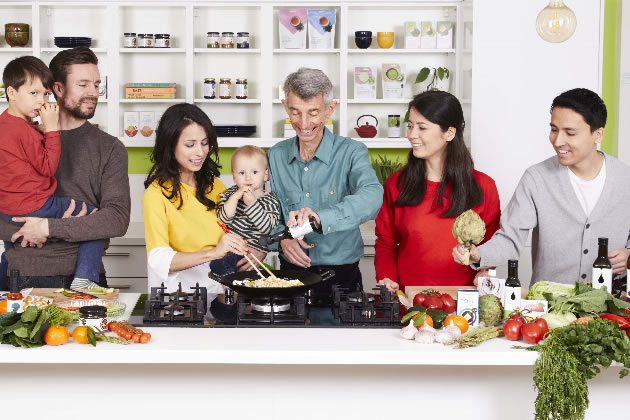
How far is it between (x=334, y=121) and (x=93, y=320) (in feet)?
11.3

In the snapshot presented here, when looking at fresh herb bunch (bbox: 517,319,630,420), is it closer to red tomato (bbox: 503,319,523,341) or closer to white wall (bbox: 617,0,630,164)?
red tomato (bbox: 503,319,523,341)

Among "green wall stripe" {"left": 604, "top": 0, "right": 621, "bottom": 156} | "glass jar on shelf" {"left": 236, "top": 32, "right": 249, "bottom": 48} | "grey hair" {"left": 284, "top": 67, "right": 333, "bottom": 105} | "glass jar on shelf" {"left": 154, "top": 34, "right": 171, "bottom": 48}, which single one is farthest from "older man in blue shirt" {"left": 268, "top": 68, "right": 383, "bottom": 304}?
"green wall stripe" {"left": 604, "top": 0, "right": 621, "bottom": 156}

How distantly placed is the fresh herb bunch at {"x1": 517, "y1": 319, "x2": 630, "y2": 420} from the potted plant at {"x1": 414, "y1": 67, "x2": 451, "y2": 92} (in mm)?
3381

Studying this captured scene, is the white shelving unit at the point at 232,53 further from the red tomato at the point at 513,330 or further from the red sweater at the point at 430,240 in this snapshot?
the red tomato at the point at 513,330

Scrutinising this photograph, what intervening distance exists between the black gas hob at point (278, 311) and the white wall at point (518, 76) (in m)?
2.45

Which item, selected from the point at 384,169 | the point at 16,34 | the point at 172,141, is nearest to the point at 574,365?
the point at 172,141

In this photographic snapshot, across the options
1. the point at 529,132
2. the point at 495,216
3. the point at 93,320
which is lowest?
the point at 93,320

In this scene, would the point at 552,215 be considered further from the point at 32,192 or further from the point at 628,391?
the point at 32,192

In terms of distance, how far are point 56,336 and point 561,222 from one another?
1942 millimetres

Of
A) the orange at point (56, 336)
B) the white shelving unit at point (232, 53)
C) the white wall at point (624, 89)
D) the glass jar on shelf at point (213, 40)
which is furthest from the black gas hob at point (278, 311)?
the white wall at point (624, 89)

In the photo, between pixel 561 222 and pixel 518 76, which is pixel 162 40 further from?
pixel 561 222

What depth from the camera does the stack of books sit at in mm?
5523

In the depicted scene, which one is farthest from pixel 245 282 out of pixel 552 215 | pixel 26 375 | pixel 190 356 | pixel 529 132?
pixel 529 132

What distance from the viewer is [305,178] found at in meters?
3.45
